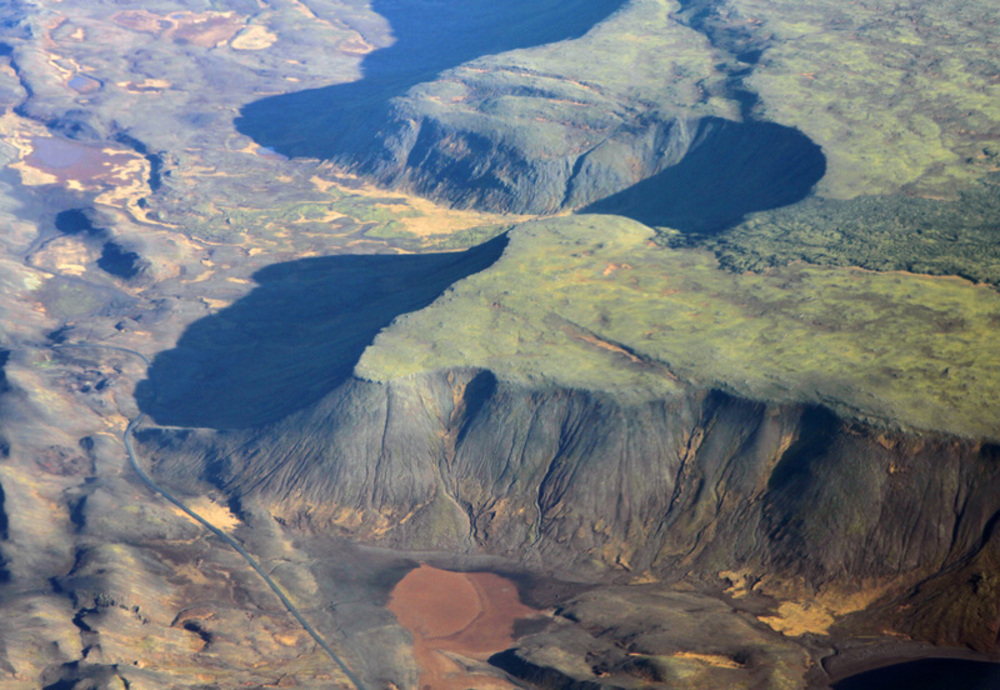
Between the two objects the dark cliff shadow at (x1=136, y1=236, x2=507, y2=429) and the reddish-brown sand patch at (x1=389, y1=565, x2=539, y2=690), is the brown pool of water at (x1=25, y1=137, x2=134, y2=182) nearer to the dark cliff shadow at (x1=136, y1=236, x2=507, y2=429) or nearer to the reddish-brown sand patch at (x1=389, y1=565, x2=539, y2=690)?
the dark cliff shadow at (x1=136, y1=236, x2=507, y2=429)

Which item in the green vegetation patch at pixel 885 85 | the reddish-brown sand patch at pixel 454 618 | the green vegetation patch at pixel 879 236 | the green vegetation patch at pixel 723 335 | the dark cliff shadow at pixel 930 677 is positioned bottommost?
the reddish-brown sand patch at pixel 454 618

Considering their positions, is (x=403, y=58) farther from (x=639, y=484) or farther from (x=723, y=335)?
(x=639, y=484)

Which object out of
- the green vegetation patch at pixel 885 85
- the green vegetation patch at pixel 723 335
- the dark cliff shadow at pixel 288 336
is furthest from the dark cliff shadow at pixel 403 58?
the green vegetation patch at pixel 723 335

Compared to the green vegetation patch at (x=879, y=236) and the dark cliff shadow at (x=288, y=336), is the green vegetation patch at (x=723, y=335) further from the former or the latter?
the dark cliff shadow at (x=288, y=336)

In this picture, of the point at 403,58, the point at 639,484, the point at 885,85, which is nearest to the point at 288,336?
the point at 639,484

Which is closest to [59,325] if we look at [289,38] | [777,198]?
[777,198]

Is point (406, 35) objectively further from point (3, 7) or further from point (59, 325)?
point (59, 325)

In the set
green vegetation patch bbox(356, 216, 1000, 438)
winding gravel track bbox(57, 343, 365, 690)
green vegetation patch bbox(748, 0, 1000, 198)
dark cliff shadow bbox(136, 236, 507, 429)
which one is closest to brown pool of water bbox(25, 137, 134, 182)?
dark cliff shadow bbox(136, 236, 507, 429)
